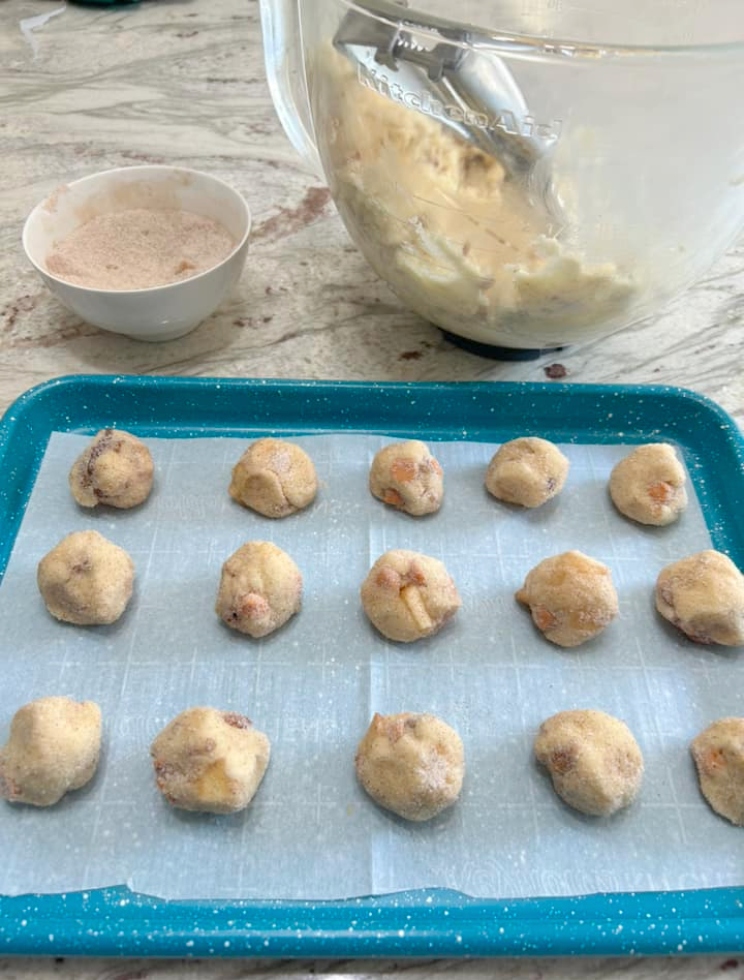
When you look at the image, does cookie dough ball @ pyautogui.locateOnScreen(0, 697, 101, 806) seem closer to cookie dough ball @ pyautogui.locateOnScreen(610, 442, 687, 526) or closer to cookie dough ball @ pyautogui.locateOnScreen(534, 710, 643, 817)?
cookie dough ball @ pyautogui.locateOnScreen(534, 710, 643, 817)

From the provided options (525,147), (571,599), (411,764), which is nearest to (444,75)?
(525,147)

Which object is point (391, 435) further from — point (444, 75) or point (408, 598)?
point (444, 75)

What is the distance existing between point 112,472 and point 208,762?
38cm

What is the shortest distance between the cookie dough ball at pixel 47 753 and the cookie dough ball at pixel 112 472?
27 cm

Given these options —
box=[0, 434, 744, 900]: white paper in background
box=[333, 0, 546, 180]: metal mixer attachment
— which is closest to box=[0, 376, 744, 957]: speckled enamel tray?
box=[0, 434, 744, 900]: white paper in background

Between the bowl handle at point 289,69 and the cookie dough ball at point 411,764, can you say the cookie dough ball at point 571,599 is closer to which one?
the cookie dough ball at point 411,764

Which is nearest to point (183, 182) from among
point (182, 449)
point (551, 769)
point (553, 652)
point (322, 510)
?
point (182, 449)

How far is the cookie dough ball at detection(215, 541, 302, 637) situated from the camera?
861 mm

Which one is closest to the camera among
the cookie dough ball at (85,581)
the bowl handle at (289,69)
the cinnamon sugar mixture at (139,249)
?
the cookie dough ball at (85,581)

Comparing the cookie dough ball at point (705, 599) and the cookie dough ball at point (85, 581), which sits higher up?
the cookie dough ball at point (705, 599)

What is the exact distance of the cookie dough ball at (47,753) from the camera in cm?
74

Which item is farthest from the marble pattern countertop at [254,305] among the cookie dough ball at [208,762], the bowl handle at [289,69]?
the bowl handle at [289,69]

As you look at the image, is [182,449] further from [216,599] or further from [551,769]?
[551,769]

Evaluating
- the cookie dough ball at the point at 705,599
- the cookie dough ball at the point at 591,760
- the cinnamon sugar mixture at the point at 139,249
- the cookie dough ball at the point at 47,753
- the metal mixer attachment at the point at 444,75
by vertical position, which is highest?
the metal mixer attachment at the point at 444,75
